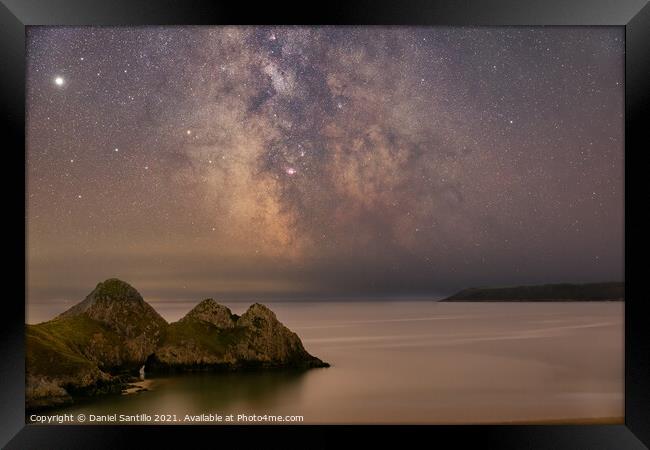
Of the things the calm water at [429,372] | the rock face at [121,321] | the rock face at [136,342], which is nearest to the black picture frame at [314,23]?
the calm water at [429,372]

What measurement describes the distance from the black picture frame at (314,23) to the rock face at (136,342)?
0.84ft

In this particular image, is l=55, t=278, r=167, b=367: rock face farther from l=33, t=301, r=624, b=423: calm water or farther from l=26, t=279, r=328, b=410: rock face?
l=33, t=301, r=624, b=423: calm water

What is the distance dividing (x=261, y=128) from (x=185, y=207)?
0.73 m

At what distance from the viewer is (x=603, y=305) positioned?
152 inches

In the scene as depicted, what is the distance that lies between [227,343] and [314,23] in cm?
223

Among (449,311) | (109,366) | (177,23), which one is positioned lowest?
(109,366)

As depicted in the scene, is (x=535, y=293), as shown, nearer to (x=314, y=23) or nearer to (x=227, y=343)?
(x=227, y=343)

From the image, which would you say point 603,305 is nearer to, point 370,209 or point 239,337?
point 370,209

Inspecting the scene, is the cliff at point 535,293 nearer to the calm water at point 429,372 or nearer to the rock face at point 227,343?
the calm water at point 429,372

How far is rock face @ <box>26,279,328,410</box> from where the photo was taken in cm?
386

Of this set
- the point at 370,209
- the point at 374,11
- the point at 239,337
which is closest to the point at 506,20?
the point at 374,11

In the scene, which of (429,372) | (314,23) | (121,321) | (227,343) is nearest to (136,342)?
(121,321)

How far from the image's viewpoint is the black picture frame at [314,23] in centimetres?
357

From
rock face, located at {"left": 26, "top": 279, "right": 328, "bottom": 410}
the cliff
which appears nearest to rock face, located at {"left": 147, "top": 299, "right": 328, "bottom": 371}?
rock face, located at {"left": 26, "top": 279, "right": 328, "bottom": 410}
